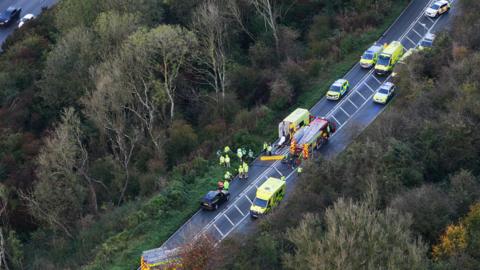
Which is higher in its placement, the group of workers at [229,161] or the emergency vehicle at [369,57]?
the group of workers at [229,161]

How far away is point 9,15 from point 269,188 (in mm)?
67690

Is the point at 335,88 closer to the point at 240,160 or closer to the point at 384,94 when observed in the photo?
the point at 384,94

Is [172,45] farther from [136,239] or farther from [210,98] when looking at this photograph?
[136,239]

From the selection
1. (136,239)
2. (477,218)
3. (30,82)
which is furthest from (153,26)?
(477,218)

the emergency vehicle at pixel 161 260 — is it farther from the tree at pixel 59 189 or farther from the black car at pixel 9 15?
the black car at pixel 9 15

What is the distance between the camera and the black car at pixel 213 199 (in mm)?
56500

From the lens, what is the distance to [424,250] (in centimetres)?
3803

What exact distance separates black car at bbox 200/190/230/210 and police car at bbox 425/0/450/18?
3973cm

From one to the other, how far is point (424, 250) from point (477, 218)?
18.1 feet

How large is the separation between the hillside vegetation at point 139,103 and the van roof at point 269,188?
21.5 feet

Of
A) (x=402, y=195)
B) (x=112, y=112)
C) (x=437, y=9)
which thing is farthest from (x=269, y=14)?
(x=402, y=195)

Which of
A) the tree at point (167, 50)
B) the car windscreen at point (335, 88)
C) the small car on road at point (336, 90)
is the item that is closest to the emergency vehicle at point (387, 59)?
the small car on road at point (336, 90)

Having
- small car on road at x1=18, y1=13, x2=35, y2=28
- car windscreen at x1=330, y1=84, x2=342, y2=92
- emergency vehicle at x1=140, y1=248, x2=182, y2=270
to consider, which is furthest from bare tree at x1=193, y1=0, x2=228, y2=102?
small car on road at x1=18, y1=13, x2=35, y2=28

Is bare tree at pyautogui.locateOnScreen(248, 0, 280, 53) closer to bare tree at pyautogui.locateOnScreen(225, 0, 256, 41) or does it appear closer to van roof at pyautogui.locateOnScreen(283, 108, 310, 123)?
bare tree at pyautogui.locateOnScreen(225, 0, 256, 41)
